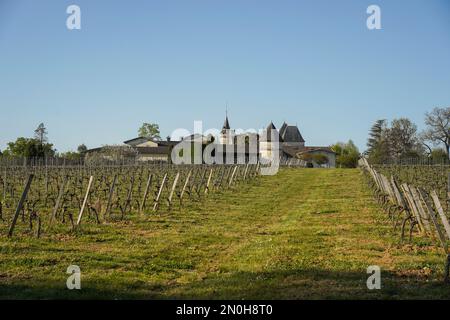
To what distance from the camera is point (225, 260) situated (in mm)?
9477

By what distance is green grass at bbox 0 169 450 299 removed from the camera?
6996 millimetres

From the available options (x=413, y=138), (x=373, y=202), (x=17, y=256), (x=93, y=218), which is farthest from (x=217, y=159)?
(x=17, y=256)

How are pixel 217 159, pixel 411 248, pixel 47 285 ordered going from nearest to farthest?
pixel 47 285, pixel 411 248, pixel 217 159

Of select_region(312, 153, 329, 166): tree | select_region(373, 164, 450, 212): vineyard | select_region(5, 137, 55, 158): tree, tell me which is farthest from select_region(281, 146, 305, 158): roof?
select_region(373, 164, 450, 212): vineyard

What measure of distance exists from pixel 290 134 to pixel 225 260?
11657cm

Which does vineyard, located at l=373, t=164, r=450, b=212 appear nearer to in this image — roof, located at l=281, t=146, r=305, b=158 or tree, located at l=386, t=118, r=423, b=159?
tree, located at l=386, t=118, r=423, b=159

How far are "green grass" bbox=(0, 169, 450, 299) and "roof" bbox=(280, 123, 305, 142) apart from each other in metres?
109

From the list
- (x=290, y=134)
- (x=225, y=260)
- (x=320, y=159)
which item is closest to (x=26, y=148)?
(x=320, y=159)

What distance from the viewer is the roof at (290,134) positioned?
12400 centimetres
